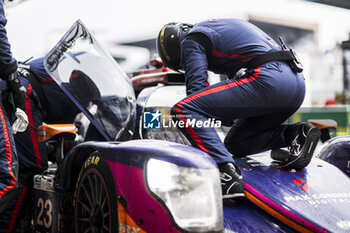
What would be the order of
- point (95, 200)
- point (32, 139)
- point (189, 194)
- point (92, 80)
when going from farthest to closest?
1. point (32, 139)
2. point (92, 80)
3. point (95, 200)
4. point (189, 194)

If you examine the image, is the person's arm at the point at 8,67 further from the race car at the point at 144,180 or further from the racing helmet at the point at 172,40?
the racing helmet at the point at 172,40

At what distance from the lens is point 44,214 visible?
2.53m

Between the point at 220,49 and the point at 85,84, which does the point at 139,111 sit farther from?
the point at 220,49

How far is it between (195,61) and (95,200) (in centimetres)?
95

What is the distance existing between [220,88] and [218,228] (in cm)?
92

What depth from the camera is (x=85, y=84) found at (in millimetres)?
2793

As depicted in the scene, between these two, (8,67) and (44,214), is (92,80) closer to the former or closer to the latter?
(8,67)

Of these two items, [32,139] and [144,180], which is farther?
[32,139]

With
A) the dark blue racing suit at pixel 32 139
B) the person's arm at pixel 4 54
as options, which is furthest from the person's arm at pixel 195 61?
the dark blue racing suit at pixel 32 139

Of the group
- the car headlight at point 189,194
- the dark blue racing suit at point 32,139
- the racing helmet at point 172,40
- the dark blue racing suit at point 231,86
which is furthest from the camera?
the dark blue racing suit at point 32,139

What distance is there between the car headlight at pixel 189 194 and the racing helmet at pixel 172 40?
46.2 inches

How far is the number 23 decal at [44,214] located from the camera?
2469 mm

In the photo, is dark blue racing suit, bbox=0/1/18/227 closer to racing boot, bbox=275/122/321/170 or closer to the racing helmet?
the racing helmet

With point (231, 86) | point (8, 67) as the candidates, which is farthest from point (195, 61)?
point (8, 67)
